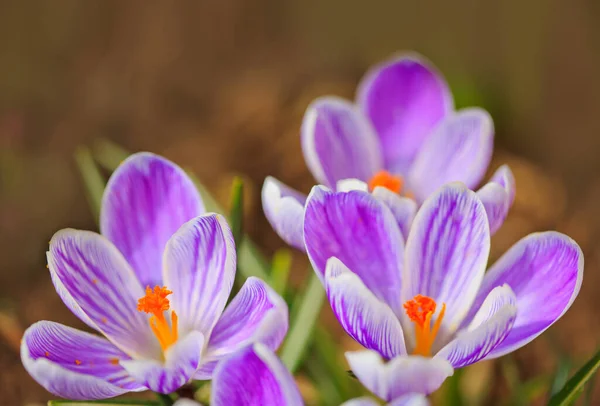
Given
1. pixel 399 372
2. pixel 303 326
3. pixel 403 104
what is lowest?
pixel 303 326

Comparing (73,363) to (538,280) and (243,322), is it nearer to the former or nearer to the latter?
(243,322)

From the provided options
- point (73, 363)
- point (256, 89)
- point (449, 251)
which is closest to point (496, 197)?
point (449, 251)

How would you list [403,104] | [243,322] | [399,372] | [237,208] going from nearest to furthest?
[399,372] < [243,322] < [237,208] < [403,104]

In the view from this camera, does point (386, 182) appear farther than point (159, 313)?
Yes

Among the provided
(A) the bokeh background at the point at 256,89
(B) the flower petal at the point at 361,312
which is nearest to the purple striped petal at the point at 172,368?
(B) the flower petal at the point at 361,312

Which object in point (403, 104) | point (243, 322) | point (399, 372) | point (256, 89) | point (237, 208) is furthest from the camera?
point (256, 89)

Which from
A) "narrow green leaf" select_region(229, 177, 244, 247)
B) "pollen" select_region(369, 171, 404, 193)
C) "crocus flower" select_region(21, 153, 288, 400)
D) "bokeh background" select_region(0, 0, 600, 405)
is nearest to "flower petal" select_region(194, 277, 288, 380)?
"crocus flower" select_region(21, 153, 288, 400)

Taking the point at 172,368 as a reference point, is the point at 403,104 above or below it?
above

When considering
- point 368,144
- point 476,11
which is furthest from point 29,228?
point 476,11
